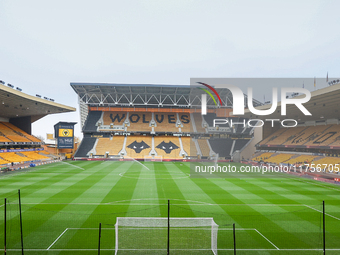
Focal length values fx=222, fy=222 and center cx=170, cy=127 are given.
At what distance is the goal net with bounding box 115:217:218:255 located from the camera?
9047mm

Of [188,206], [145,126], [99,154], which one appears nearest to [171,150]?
[145,126]

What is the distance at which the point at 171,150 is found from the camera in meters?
51.8

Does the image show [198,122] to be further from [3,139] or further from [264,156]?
[3,139]

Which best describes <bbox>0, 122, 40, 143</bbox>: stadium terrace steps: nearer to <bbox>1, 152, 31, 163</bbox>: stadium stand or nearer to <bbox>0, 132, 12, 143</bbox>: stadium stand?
<bbox>0, 132, 12, 143</bbox>: stadium stand

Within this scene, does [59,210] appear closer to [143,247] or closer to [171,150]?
[143,247]

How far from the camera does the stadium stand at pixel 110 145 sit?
50.7 metres

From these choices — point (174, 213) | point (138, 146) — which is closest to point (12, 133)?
point (138, 146)

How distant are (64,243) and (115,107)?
52.7m

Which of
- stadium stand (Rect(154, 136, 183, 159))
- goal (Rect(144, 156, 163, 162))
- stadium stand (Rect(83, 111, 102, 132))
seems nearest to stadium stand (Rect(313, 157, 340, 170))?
stadium stand (Rect(154, 136, 183, 159))

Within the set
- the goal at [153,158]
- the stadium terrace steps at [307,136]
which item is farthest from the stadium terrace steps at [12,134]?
the stadium terrace steps at [307,136]

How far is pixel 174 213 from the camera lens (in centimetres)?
1327

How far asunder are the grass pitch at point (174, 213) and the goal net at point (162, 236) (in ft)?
0.14

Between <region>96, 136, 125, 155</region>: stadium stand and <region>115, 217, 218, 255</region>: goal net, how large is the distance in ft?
135

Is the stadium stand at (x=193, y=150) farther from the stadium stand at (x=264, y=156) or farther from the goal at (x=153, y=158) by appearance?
the stadium stand at (x=264, y=156)
